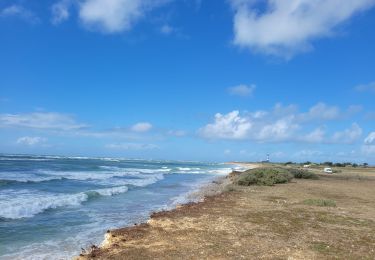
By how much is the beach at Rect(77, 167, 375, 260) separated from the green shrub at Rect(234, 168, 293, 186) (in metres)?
15.0

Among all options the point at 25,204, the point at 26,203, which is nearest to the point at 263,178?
the point at 26,203

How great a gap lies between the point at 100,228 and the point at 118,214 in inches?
146

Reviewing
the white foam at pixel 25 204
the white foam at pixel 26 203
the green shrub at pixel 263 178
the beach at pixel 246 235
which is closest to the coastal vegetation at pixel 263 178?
the green shrub at pixel 263 178

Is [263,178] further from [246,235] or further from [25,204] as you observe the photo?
[246,235]

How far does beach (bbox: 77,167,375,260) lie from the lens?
11.4 meters

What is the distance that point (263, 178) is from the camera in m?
36.8

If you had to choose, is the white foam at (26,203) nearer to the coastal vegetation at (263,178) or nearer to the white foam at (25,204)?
the white foam at (25,204)

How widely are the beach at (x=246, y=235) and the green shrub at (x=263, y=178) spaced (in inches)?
592

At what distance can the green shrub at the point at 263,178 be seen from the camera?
3559 cm

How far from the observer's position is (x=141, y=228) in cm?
1465

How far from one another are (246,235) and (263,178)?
2364cm

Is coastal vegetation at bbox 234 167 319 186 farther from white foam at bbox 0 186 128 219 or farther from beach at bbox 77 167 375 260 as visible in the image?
beach at bbox 77 167 375 260

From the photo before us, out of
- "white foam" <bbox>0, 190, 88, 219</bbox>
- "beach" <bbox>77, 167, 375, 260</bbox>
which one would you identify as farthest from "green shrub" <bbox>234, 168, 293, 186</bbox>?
"beach" <bbox>77, 167, 375, 260</bbox>

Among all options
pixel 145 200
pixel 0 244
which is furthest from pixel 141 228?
pixel 145 200
